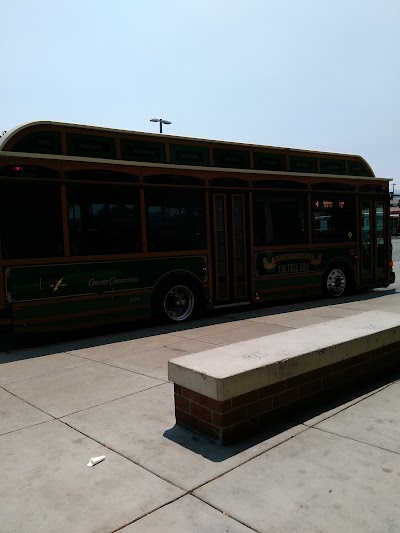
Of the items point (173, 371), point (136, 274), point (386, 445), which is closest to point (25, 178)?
point (136, 274)

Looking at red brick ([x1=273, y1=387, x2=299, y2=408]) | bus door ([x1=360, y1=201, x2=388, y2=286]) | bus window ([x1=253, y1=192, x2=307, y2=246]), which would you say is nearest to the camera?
red brick ([x1=273, y1=387, x2=299, y2=408])

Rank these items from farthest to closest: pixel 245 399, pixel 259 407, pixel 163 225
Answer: pixel 163 225, pixel 259 407, pixel 245 399

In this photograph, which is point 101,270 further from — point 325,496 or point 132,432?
point 325,496

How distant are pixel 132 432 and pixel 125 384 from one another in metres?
1.31

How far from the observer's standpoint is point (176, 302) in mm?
8875

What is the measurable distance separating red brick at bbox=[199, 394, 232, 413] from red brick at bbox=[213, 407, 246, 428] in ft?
0.11

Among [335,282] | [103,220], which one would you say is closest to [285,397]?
[103,220]

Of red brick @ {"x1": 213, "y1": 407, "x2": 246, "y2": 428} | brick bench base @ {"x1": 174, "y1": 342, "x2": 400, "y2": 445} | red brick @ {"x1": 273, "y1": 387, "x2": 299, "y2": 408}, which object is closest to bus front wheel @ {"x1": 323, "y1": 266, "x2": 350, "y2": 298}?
brick bench base @ {"x1": 174, "y1": 342, "x2": 400, "y2": 445}

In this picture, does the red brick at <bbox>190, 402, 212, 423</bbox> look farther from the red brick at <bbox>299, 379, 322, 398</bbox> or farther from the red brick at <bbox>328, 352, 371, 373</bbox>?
the red brick at <bbox>328, 352, 371, 373</bbox>

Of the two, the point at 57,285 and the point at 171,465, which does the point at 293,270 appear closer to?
the point at 57,285

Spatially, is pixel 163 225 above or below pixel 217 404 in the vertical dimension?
above

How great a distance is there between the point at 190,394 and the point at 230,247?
574cm

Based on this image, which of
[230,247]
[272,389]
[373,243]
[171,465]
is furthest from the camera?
[373,243]

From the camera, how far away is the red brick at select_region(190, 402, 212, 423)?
12.2 feet
